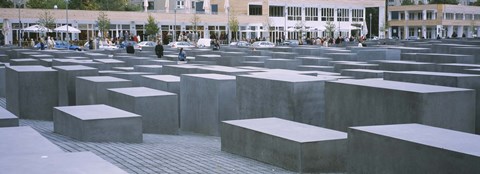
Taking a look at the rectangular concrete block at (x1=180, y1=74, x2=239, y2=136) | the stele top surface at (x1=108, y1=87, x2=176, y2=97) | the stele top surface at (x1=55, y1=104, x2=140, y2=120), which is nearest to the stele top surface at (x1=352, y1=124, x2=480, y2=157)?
the stele top surface at (x1=55, y1=104, x2=140, y2=120)

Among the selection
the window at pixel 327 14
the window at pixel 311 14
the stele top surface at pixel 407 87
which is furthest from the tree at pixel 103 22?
the stele top surface at pixel 407 87

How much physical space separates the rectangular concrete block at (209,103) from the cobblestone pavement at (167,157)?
2704 mm

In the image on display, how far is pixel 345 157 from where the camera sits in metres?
9.49

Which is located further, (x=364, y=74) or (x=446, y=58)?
(x=446, y=58)

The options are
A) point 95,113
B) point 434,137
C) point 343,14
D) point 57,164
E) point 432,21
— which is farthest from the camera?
point 432,21

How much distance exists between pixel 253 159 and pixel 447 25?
107 m

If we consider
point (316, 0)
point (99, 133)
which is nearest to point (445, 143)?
point (99, 133)

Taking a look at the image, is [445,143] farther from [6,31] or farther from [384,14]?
[384,14]

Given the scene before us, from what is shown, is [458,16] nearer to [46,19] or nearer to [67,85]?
[46,19]

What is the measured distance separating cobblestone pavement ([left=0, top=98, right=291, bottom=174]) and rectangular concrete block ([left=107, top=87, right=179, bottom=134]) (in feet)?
4.90

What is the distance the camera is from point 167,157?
10.1m

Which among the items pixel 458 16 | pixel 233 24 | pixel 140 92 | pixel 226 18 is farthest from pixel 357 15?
pixel 140 92

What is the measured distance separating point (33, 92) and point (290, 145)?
9550 millimetres

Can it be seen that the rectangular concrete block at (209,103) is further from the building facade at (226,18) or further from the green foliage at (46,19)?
the green foliage at (46,19)
